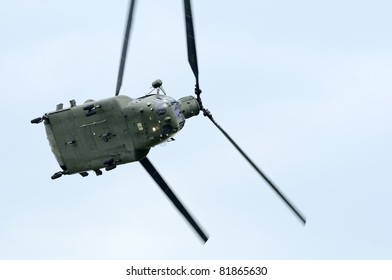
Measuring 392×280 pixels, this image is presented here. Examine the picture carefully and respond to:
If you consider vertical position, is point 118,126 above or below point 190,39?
below

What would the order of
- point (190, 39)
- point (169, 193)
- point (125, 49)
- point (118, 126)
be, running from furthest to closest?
point (169, 193)
point (118, 126)
point (125, 49)
point (190, 39)

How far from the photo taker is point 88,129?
95062 mm

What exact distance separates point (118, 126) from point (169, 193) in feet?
27.9

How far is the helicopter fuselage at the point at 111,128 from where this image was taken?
93.2 meters

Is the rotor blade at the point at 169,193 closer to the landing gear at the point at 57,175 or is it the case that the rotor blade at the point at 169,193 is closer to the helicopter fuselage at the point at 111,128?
the helicopter fuselage at the point at 111,128

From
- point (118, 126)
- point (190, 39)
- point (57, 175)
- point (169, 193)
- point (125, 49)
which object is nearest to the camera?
point (190, 39)

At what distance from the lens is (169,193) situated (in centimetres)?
9975

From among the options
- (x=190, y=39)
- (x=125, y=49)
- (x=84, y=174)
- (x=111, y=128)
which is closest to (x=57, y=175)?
(x=84, y=174)

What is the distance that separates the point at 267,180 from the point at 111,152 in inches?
489

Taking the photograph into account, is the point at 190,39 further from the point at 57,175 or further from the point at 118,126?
the point at 57,175

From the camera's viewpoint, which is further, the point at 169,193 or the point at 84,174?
the point at 169,193

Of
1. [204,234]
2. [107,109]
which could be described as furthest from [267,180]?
[107,109]

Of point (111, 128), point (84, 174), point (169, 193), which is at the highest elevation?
point (111, 128)

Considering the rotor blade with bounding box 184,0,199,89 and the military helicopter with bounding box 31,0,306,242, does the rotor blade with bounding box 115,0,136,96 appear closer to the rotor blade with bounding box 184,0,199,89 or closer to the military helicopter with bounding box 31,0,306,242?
the military helicopter with bounding box 31,0,306,242
